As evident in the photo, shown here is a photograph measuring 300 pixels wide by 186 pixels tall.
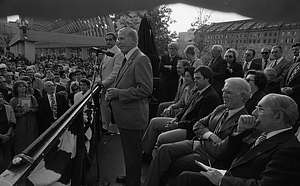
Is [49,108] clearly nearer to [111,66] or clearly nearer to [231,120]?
[111,66]

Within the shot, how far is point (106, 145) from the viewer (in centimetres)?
389

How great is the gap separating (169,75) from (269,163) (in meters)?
3.75

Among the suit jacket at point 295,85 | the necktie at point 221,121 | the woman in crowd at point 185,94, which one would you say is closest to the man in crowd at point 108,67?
the woman in crowd at point 185,94

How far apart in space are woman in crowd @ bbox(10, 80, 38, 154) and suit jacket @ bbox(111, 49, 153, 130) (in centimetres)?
211

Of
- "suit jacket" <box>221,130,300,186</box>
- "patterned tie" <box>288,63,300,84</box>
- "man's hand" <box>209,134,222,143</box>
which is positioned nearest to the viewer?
"suit jacket" <box>221,130,300,186</box>

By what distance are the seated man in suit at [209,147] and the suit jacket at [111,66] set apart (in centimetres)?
145

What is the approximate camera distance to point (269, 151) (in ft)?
5.51

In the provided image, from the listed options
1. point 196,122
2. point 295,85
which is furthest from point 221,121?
point 295,85

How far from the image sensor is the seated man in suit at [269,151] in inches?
57.8

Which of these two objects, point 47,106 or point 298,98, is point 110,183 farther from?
point 298,98

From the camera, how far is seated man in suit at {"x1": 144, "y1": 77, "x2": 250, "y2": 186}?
91.9 inches

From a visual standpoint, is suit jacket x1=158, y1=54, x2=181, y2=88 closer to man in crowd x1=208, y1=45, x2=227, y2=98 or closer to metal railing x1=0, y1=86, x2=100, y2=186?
man in crowd x1=208, y1=45, x2=227, y2=98

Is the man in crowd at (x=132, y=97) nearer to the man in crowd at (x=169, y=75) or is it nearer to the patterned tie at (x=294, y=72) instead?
the patterned tie at (x=294, y=72)

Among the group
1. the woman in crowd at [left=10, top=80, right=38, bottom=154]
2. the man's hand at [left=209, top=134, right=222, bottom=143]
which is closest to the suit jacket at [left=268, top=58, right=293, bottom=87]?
the man's hand at [left=209, top=134, right=222, bottom=143]
